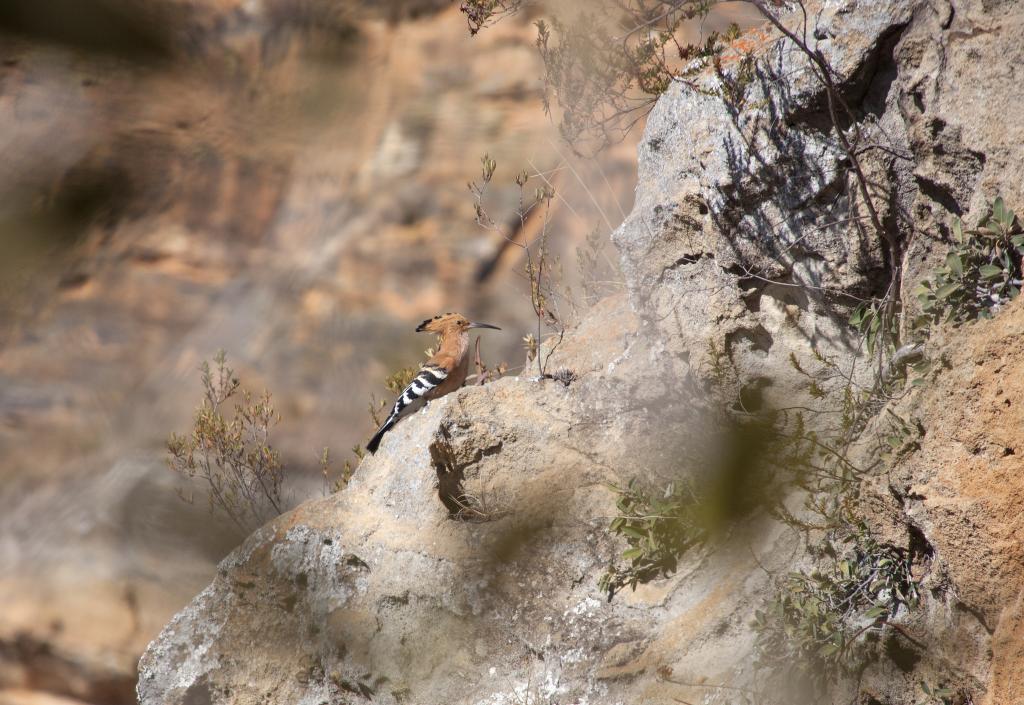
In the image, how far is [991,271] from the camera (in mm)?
2301

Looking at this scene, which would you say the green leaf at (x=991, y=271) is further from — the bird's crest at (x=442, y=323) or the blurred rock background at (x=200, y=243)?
the bird's crest at (x=442, y=323)

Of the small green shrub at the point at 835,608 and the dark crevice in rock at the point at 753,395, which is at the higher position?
the dark crevice in rock at the point at 753,395

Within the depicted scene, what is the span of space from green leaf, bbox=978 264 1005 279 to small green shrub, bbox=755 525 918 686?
0.79 meters

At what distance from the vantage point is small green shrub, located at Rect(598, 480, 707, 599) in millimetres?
3141

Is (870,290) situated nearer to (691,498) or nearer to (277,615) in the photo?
(691,498)

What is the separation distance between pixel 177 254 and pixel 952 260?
5.04 metres

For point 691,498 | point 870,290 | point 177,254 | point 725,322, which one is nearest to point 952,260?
point 870,290

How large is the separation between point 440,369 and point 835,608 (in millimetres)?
3207

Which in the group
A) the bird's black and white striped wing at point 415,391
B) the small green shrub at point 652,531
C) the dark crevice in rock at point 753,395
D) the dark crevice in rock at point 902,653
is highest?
the bird's black and white striped wing at point 415,391

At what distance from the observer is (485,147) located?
6.11 metres

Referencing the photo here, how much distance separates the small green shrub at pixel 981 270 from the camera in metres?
2.29

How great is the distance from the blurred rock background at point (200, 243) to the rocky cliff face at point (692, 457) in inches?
48.6

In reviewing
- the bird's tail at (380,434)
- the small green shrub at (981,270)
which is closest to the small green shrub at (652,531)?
the small green shrub at (981,270)

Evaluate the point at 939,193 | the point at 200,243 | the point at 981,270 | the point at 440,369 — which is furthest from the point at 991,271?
the point at 200,243
